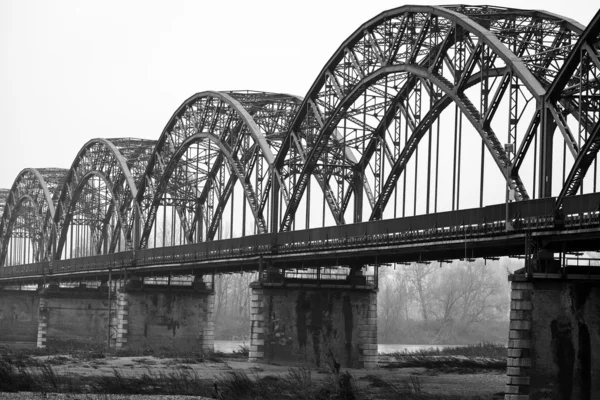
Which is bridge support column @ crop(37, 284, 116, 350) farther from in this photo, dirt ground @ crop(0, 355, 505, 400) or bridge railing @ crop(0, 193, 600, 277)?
dirt ground @ crop(0, 355, 505, 400)

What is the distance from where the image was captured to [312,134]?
245 ft

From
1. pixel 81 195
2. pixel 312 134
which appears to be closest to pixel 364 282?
pixel 312 134

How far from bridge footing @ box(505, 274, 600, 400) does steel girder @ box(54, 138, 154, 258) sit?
6911cm

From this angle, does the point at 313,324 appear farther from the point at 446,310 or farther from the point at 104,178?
the point at 446,310

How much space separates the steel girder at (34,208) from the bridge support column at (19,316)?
19.4 feet

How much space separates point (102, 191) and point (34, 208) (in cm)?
3471

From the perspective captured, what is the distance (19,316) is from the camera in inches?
5379

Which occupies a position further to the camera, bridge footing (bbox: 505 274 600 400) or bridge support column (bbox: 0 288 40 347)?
bridge support column (bbox: 0 288 40 347)

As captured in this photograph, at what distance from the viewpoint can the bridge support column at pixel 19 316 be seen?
132m

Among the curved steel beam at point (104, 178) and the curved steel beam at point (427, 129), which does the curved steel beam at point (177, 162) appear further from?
the curved steel beam at point (427, 129)

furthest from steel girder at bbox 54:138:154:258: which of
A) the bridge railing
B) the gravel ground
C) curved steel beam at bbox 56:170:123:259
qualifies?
the gravel ground

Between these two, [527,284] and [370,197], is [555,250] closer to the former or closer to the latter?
[527,284]

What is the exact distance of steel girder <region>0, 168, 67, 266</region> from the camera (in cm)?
14075

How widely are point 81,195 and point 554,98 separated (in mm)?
96701
